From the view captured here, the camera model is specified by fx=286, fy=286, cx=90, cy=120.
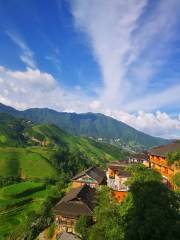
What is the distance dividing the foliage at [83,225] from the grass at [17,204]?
24630 millimetres

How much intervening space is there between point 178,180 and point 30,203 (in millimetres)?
67444

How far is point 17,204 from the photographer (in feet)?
293

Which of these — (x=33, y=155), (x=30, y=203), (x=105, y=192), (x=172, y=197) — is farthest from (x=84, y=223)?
(x=33, y=155)

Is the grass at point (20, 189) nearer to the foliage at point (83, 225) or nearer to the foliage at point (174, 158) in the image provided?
the foliage at point (83, 225)

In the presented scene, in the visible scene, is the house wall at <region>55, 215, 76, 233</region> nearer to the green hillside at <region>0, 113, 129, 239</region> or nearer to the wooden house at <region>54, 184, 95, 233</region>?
the wooden house at <region>54, 184, 95, 233</region>

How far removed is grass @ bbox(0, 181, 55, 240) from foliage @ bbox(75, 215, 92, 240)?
24630 millimetres

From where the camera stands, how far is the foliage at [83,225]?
Answer: 4280 centimetres

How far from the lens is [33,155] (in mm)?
166375

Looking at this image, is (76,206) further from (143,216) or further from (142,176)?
(143,216)

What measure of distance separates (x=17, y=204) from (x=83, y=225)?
51213 millimetres

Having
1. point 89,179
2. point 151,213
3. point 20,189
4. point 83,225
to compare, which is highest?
point 89,179

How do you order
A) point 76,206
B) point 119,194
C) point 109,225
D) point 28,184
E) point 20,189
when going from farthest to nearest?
point 28,184, point 20,189, point 76,206, point 119,194, point 109,225

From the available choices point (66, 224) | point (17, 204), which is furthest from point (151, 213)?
point (17, 204)

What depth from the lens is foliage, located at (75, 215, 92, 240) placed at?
42800 millimetres
